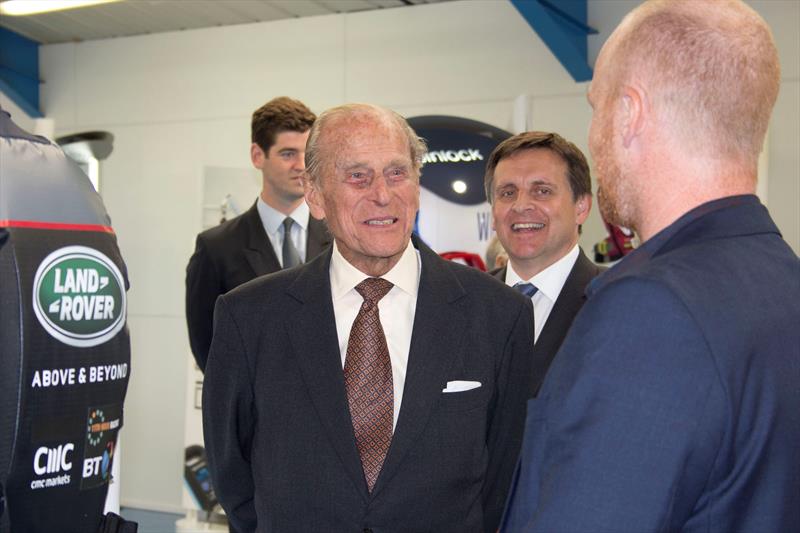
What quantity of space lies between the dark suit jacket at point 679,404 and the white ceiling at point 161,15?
5.37 meters

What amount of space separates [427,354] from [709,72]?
1.10 metres

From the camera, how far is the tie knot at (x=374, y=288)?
2215 mm

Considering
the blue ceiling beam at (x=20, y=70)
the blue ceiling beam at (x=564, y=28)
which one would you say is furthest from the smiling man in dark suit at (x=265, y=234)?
the blue ceiling beam at (x=20, y=70)

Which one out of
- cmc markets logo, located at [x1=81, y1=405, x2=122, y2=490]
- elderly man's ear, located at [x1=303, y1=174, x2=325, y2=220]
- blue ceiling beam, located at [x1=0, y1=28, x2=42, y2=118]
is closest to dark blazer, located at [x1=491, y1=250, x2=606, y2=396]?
elderly man's ear, located at [x1=303, y1=174, x2=325, y2=220]

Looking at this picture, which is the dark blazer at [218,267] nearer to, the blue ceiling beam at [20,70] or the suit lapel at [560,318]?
the suit lapel at [560,318]

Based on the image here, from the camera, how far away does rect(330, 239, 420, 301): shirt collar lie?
88.2 inches

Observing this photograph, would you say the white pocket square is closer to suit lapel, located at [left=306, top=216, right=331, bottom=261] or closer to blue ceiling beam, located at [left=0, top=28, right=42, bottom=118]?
suit lapel, located at [left=306, top=216, right=331, bottom=261]

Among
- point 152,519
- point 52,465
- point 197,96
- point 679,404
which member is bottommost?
point 152,519

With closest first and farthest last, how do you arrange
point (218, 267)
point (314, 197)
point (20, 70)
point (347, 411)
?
1. point (347, 411)
2. point (314, 197)
3. point (218, 267)
4. point (20, 70)

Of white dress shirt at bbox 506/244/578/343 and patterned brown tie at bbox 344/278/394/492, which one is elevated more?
white dress shirt at bbox 506/244/578/343

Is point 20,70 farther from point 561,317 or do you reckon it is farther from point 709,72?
point 709,72

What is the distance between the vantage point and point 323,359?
6.93 feet

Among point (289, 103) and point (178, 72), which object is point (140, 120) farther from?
point (289, 103)

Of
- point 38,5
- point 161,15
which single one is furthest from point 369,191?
point 161,15
